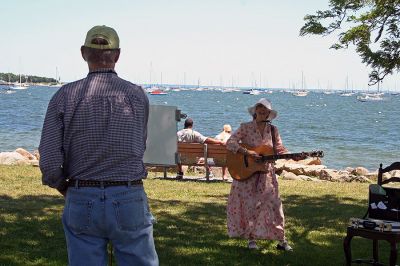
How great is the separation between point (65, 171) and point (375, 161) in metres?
29.7

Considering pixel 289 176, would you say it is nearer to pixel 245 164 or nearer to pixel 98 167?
pixel 245 164

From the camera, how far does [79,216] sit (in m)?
3.83

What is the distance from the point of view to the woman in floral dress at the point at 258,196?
25.7 ft

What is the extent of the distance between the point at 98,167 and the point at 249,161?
4215 millimetres

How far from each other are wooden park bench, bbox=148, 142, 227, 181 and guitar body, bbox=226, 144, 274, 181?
6599mm

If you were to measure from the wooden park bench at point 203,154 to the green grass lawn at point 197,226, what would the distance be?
3.36 feet

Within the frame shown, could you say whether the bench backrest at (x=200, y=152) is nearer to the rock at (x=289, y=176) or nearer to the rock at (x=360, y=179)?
the rock at (x=289, y=176)

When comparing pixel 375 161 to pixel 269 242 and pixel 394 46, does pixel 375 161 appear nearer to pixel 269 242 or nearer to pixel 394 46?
pixel 394 46

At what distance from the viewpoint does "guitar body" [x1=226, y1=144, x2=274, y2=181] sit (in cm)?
786

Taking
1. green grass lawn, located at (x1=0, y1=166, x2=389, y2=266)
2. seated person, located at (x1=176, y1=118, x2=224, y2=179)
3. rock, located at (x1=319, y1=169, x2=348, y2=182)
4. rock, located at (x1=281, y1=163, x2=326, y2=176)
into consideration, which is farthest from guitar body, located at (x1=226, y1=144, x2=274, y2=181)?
rock, located at (x1=281, y1=163, x2=326, y2=176)

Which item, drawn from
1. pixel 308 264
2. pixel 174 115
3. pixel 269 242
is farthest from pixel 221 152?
pixel 308 264

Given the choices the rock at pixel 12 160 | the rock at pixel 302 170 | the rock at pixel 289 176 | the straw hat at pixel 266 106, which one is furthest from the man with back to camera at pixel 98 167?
the rock at pixel 302 170

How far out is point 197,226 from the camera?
915 centimetres

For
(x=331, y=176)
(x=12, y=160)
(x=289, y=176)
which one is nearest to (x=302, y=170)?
(x=331, y=176)
